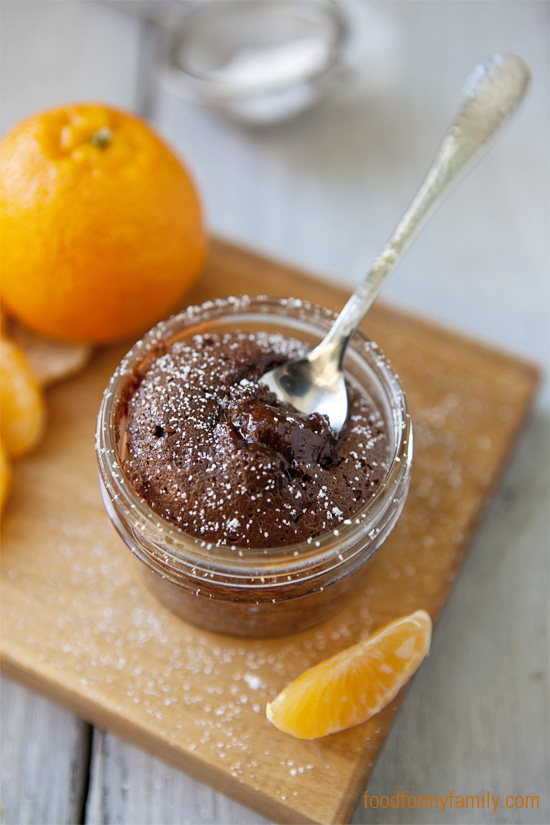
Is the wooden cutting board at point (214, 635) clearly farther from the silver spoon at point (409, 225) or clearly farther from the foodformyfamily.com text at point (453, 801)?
the silver spoon at point (409, 225)

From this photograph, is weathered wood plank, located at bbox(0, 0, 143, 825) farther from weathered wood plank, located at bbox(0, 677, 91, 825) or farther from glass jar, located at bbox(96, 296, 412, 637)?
weathered wood plank, located at bbox(0, 677, 91, 825)

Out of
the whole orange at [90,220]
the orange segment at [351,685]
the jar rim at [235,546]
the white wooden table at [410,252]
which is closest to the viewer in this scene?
the jar rim at [235,546]

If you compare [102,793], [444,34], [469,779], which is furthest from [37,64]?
[469,779]

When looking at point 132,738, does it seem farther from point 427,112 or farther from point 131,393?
point 427,112

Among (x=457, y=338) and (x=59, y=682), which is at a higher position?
(x=457, y=338)

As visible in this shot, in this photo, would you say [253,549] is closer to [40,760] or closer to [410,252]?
[40,760]

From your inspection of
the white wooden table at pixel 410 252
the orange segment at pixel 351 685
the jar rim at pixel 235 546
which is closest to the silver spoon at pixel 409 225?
the jar rim at pixel 235 546

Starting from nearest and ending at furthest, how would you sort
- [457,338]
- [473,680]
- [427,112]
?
[473,680], [457,338], [427,112]
